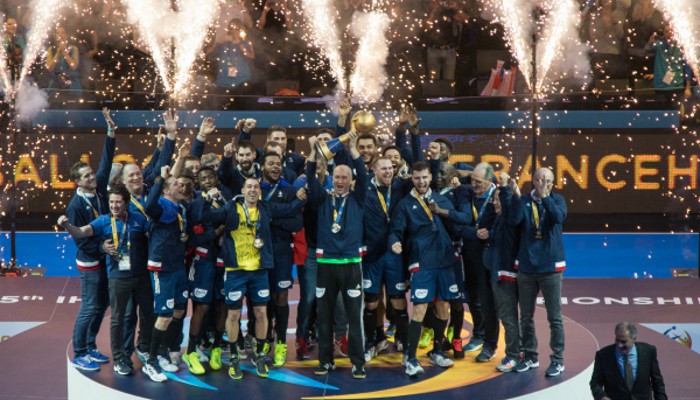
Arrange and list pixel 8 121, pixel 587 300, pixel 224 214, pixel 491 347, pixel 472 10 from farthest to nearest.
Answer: pixel 472 10 < pixel 8 121 < pixel 587 300 < pixel 491 347 < pixel 224 214

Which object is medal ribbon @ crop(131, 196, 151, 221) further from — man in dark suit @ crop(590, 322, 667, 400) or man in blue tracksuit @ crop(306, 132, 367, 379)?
man in dark suit @ crop(590, 322, 667, 400)

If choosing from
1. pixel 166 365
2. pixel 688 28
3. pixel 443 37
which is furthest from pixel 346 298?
pixel 688 28

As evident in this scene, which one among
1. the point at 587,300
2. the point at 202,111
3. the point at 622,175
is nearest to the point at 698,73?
the point at 622,175

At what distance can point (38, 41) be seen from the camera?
14.6m

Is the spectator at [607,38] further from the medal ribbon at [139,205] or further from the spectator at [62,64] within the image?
the medal ribbon at [139,205]

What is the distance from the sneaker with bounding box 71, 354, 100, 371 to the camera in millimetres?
7883

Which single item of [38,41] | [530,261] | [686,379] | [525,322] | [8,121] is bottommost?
[686,379]

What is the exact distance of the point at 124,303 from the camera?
25.5 feet

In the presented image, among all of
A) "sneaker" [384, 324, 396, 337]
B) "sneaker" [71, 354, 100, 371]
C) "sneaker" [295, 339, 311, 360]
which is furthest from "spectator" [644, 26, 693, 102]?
"sneaker" [71, 354, 100, 371]

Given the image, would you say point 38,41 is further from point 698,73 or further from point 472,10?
point 698,73

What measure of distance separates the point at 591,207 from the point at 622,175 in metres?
0.63

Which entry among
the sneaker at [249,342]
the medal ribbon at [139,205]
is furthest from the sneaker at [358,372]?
the medal ribbon at [139,205]

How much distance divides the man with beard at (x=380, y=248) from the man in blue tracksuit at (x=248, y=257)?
0.63m

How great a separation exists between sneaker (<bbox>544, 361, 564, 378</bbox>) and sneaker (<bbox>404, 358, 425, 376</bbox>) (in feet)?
3.18
